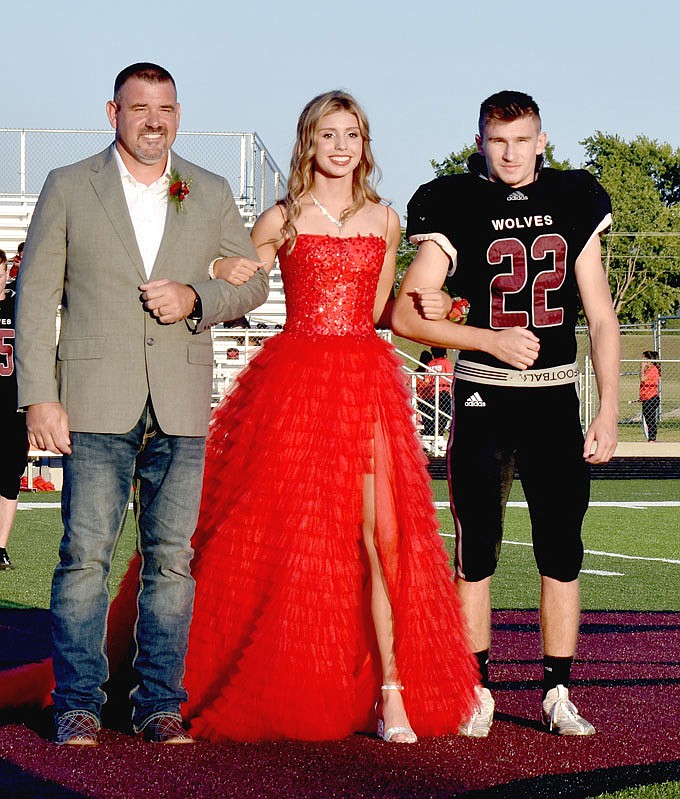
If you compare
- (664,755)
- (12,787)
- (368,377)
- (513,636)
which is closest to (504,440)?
(368,377)

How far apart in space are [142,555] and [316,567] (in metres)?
0.55

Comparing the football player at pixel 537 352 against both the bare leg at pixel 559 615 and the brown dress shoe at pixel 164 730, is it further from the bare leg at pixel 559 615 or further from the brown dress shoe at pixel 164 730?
the brown dress shoe at pixel 164 730

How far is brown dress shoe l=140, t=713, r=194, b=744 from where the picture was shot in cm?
409

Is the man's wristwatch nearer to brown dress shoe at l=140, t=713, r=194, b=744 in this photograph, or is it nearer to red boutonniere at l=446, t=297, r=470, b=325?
red boutonniere at l=446, t=297, r=470, b=325

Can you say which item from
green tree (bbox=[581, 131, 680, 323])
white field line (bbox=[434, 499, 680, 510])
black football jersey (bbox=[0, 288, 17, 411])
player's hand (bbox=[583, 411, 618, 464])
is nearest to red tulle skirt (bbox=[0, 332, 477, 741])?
player's hand (bbox=[583, 411, 618, 464])

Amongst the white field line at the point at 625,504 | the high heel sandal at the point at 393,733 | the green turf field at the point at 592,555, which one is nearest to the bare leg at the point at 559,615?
the high heel sandal at the point at 393,733

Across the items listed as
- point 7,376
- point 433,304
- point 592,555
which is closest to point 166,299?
point 433,304

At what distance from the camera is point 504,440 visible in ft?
14.6

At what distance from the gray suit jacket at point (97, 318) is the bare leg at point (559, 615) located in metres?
1.29

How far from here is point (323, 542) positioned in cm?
439

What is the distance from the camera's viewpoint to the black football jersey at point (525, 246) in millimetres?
4434

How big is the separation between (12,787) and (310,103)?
98.2 inches

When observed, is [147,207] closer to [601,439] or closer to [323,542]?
[323,542]

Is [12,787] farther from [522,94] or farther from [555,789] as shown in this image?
[522,94]
